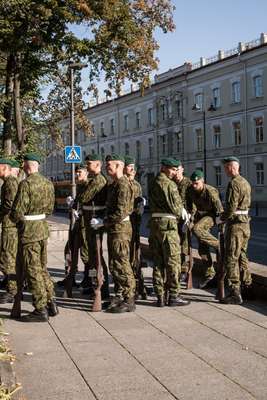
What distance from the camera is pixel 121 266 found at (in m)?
7.62

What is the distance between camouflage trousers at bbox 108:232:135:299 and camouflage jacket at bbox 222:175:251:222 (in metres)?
1.40

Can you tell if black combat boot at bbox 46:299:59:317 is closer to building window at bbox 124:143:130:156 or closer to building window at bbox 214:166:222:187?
building window at bbox 214:166:222:187

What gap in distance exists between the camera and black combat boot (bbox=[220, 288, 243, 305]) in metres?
7.90

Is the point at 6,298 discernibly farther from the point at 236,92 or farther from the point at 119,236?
the point at 236,92

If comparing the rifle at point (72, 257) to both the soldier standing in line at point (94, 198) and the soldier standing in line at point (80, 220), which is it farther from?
the soldier standing in line at point (94, 198)

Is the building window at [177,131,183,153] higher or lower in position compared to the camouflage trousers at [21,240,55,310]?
higher

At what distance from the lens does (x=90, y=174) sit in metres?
8.62

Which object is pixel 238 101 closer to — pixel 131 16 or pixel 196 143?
pixel 196 143

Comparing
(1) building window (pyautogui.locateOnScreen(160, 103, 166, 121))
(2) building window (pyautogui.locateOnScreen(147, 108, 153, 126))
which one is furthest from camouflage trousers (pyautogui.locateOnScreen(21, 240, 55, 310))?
(2) building window (pyautogui.locateOnScreen(147, 108, 153, 126))

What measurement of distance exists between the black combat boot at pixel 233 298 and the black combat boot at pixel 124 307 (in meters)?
1.26

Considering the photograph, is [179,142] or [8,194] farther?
[179,142]

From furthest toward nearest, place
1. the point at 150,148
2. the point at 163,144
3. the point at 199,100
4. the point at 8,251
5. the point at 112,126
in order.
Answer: the point at 112,126 → the point at 150,148 → the point at 163,144 → the point at 199,100 → the point at 8,251

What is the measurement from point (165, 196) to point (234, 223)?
3.38 ft

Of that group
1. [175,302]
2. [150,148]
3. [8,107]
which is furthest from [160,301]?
[150,148]
